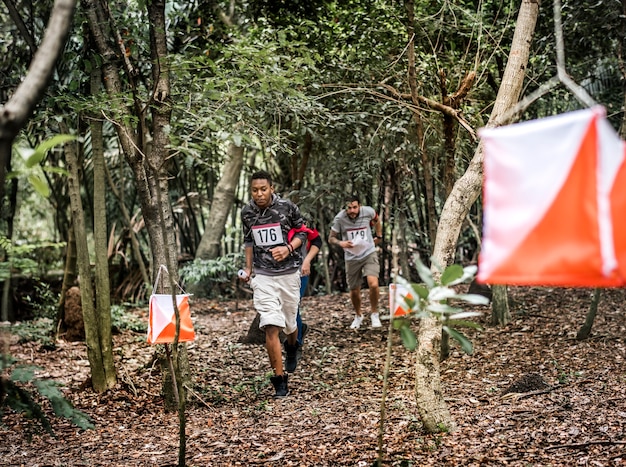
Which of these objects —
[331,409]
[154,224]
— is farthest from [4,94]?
[331,409]

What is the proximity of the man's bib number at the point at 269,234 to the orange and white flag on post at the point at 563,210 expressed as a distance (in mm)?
2819

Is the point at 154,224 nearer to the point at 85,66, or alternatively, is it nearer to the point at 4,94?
the point at 85,66

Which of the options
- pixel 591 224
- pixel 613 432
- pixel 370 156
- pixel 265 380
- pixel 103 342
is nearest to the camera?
pixel 591 224

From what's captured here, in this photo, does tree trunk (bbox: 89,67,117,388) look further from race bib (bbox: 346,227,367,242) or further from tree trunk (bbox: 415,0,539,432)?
race bib (bbox: 346,227,367,242)

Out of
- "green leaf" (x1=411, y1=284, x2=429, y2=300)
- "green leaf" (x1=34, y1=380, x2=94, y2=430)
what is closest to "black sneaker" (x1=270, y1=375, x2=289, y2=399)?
"green leaf" (x1=34, y1=380, x2=94, y2=430)

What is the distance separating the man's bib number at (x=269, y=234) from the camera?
14.7ft

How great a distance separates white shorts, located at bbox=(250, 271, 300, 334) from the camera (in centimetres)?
444

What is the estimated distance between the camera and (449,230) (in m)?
3.52

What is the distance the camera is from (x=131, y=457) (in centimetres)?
355

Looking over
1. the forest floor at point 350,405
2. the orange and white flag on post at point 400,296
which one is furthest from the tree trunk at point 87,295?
the orange and white flag on post at point 400,296

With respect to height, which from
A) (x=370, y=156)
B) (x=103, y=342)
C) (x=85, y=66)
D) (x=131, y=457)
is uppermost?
(x=85, y=66)

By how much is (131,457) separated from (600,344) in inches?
163

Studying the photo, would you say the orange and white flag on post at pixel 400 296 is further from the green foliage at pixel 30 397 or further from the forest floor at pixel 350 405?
the green foliage at pixel 30 397

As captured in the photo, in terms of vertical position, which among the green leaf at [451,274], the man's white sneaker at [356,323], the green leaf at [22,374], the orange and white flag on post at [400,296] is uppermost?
the green leaf at [451,274]
